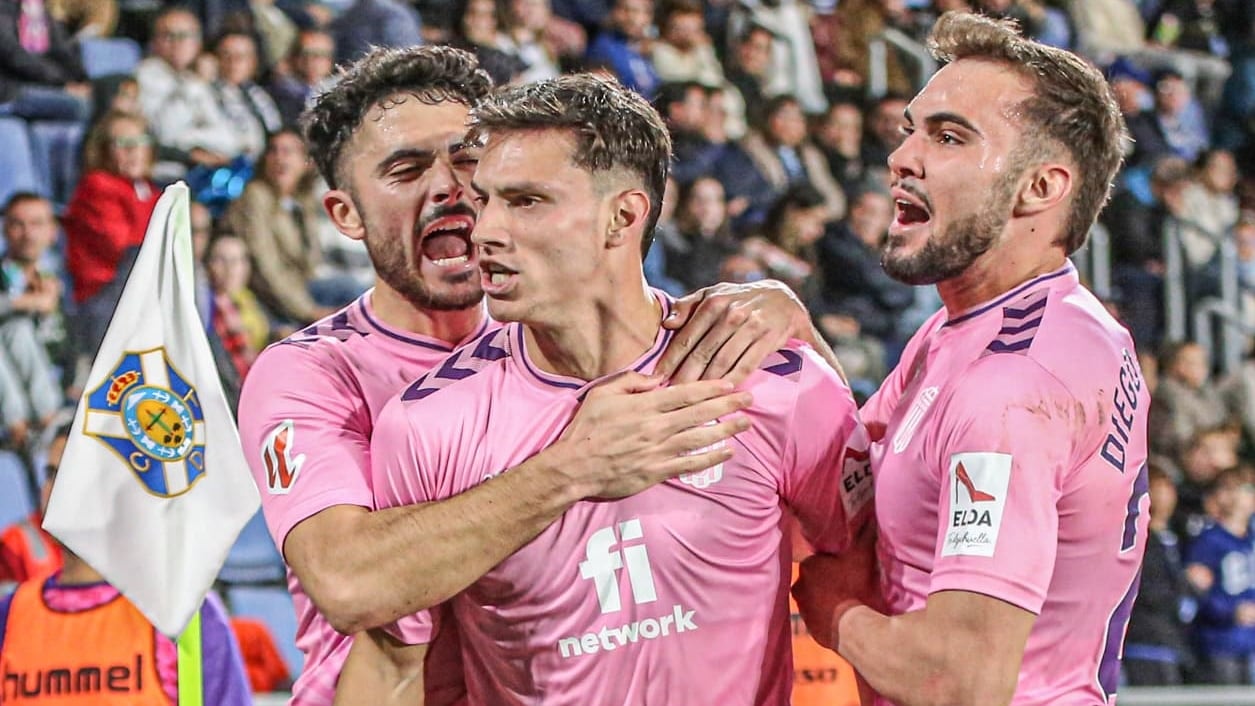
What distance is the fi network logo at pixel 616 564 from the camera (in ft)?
10.1

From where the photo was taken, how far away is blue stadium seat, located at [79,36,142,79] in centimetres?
866

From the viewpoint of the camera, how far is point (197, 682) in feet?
14.2

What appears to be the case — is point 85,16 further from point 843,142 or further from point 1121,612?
point 1121,612

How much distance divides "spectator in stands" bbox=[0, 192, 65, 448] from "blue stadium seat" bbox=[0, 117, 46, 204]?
0.20 metres

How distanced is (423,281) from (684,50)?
654cm

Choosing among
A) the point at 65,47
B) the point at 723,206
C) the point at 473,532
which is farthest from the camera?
the point at 723,206

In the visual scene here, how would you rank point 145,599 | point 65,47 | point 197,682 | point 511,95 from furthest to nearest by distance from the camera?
point 65,47 → point 197,682 → point 145,599 → point 511,95

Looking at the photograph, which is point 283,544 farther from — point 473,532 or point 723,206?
point 723,206

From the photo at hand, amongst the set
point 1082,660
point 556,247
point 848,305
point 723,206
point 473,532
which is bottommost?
point 848,305

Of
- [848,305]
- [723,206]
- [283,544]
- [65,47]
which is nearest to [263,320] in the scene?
[65,47]

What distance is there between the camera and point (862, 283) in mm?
9438

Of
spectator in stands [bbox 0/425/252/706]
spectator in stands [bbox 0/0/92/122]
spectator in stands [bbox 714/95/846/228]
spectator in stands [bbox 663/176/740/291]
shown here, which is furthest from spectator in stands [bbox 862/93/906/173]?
spectator in stands [bbox 0/425/252/706]

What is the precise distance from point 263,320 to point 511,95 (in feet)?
16.8

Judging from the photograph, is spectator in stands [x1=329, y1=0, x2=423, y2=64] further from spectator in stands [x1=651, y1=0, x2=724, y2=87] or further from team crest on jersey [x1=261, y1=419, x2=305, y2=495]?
team crest on jersey [x1=261, y1=419, x2=305, y2=495]
